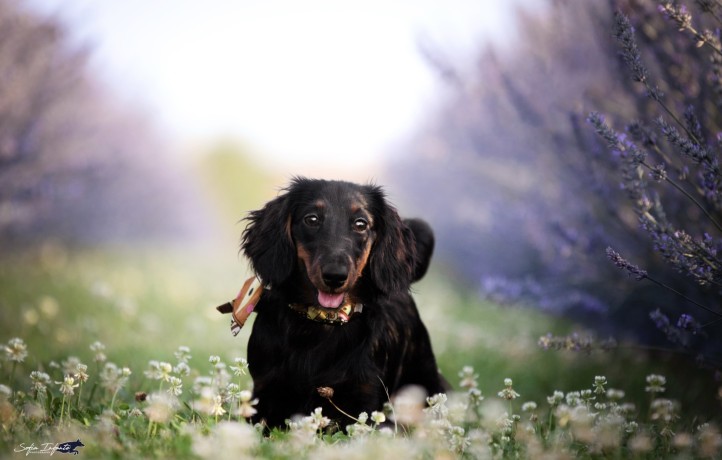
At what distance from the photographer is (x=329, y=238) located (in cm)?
314

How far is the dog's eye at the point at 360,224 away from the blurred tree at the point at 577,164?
1.24 metres

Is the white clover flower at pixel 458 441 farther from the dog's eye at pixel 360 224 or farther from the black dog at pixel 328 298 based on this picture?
the dog's eye at pixel 360 224

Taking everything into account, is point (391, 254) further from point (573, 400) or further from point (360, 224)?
point (573, 400)

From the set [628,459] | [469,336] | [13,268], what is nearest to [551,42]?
[469,336]

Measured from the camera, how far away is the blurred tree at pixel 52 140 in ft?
21.5

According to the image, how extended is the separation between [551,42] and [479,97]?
82.7 inches

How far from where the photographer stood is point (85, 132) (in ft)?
35.3

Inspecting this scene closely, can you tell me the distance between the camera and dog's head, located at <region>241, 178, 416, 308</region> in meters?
3.11

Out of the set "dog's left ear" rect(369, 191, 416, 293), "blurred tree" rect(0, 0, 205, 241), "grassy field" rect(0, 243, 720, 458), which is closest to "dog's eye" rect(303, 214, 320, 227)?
"dog's left ear" rect(369, 191, 416, 293)

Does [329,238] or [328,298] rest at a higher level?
[329,238]

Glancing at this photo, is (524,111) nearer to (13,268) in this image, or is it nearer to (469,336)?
(469,336)
